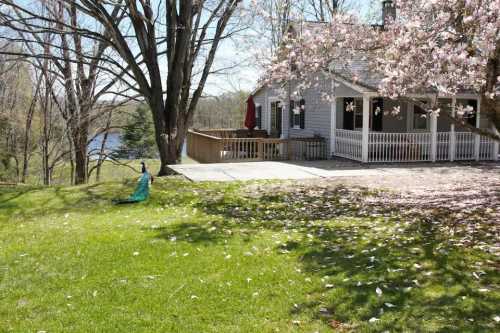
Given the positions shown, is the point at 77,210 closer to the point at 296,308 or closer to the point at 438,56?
the point at 296,308

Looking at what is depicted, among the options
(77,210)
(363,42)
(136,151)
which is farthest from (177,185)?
(136,151)

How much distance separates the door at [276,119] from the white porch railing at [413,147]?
7.26m

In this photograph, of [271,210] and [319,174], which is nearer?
[271,210]

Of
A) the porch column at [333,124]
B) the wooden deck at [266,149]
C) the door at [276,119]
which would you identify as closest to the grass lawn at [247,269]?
the wooden deck at [266,149]

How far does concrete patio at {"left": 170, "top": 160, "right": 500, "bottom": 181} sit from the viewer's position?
45.5 ft

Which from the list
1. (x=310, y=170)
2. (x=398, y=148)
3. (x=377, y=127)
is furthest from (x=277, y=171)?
(x=377, y=127)

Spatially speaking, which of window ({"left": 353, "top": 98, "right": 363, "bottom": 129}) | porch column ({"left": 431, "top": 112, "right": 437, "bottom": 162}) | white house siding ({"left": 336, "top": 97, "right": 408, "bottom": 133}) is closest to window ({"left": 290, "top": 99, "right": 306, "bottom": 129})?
white house siding ({"left": 336, "top": 97, "right": 408, "bottom": 133})

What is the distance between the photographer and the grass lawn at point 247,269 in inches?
169

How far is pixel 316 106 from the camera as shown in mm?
20922

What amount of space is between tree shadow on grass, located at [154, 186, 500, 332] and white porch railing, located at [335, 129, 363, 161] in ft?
22.8

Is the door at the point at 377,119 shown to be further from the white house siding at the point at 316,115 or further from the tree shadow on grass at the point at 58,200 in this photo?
the tree shadow on grass at the point at 58,200

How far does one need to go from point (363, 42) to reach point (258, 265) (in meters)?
7.64

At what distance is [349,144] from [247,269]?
522 inches

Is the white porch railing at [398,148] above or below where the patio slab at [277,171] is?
above
